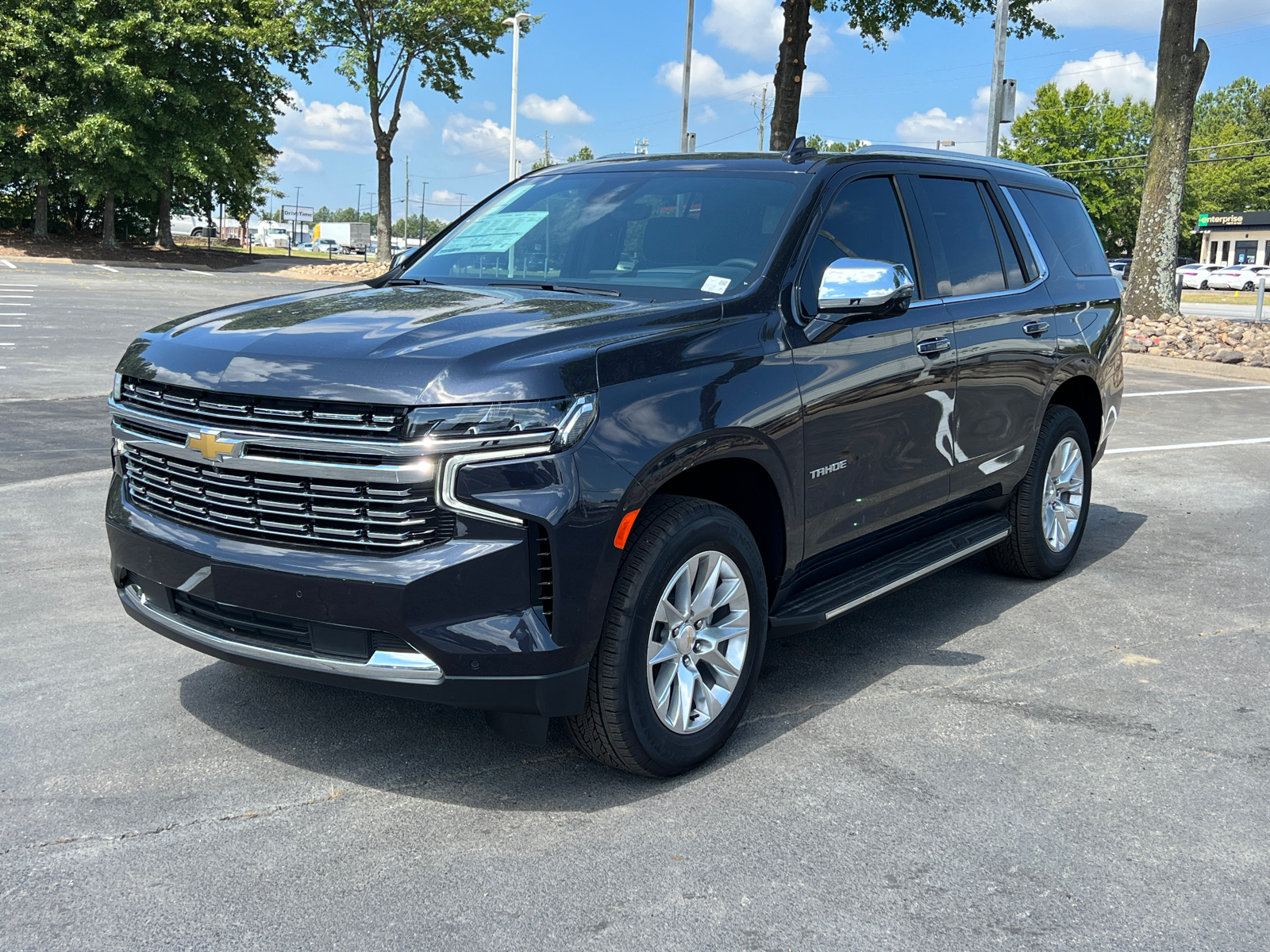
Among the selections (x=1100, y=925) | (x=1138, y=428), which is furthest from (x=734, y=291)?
(x=1138, y=428)

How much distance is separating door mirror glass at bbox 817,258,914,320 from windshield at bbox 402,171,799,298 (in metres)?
0.25

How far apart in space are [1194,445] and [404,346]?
9.14 m

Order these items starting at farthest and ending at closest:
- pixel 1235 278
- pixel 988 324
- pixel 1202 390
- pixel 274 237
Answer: pixel 274 237 < pixel 1235 278 < pixel 1202 390 < pixel 988 324

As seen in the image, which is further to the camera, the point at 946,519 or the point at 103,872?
the point at 946,519

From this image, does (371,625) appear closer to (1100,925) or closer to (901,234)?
(1100,925)

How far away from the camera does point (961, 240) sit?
17.0 ft

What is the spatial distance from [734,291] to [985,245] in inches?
76.9

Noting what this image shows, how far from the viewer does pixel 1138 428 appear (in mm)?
11336

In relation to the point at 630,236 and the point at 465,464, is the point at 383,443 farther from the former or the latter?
the point at 630,236

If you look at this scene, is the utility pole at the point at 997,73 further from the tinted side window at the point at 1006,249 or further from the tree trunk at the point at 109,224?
the tree trunk at the point at 109,224

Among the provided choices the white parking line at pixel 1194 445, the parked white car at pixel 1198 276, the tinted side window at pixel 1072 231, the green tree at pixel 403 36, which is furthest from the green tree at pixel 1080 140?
the tinted side window at pixel 1072 231

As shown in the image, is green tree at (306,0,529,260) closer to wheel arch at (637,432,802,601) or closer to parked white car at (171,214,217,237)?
wheel arch at (637,432,802,601)

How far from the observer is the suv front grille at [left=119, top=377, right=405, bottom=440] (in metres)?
3.06

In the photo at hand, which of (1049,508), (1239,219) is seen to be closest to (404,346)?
(1049,508)
